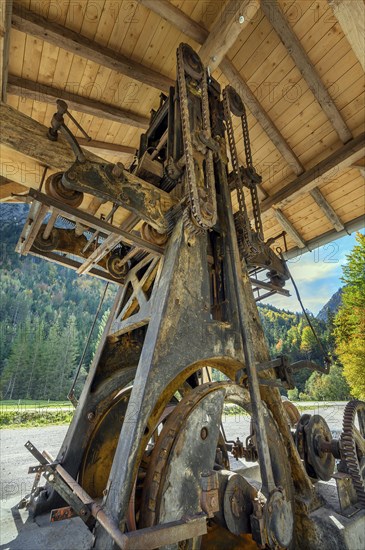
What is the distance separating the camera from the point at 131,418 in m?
1.77

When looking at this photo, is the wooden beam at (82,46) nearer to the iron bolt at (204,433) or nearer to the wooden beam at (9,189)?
the wooden beam at (9,189)

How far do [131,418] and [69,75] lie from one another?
463cm

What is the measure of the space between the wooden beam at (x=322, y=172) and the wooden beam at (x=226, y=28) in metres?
2.42

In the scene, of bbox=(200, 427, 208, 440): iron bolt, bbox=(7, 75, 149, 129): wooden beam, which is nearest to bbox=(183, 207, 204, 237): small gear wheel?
bbox=(200, 427, 208, 440): iron bolt

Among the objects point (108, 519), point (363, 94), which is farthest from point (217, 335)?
point (363, 94)

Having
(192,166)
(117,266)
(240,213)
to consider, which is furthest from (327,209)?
(117,266)

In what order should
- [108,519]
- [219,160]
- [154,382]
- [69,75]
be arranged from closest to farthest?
[108,519] → [154,382] → [219,160] → [69,75]

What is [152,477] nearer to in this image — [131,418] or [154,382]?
→ [131,418]

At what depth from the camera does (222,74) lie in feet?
15.3

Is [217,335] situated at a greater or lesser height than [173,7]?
lesser

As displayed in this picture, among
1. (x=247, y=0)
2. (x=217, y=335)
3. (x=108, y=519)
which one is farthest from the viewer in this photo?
(x=247, y=0)

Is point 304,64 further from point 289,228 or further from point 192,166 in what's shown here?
point 192,166

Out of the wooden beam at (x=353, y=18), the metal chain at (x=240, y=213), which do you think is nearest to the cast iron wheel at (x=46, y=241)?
the metal chain at (x=240, y=213)

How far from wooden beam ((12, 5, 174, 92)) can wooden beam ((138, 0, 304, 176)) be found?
717 millimetres
